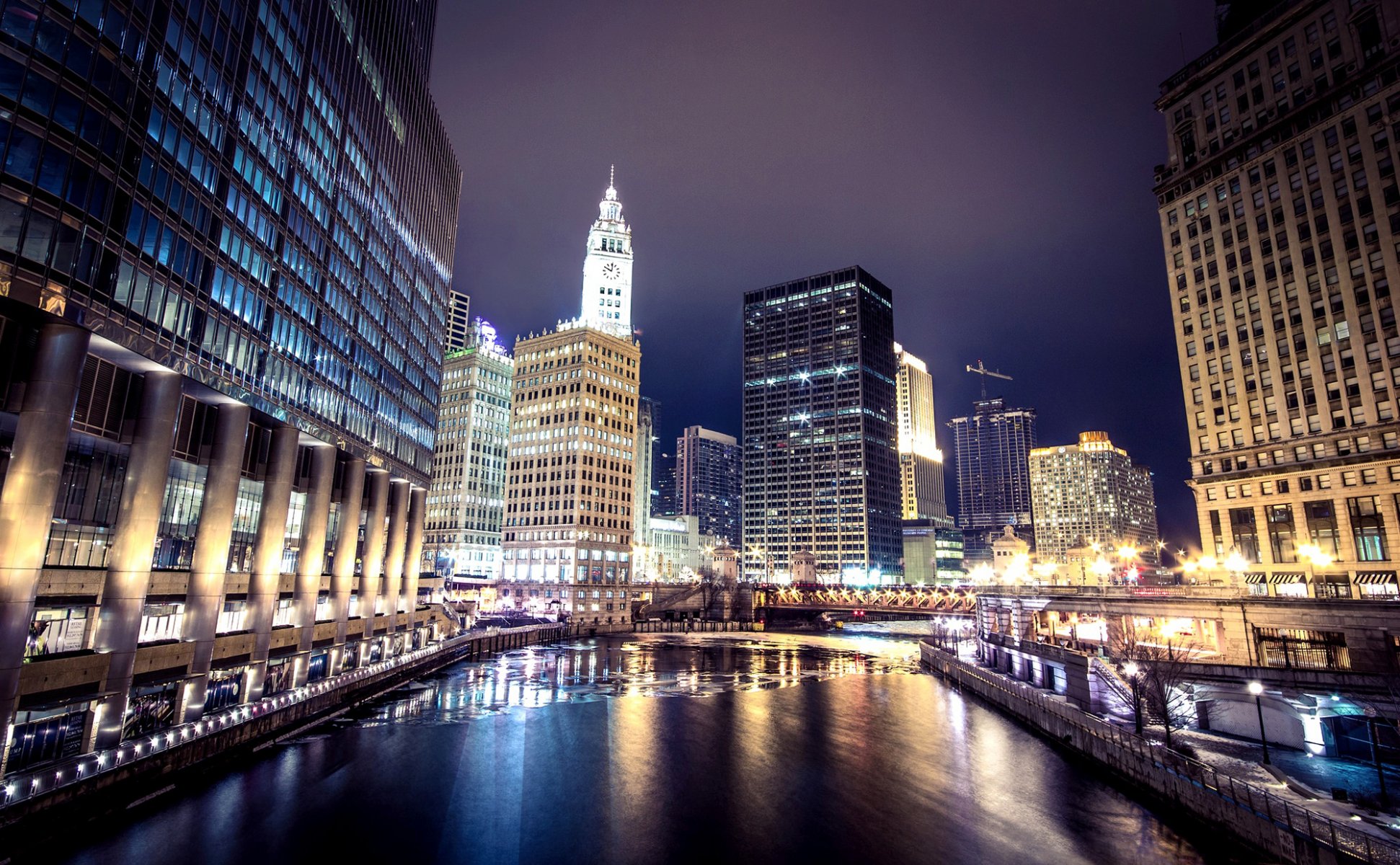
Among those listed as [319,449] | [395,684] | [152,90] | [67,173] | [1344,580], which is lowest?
[395,684]

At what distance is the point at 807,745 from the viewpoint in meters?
50.0

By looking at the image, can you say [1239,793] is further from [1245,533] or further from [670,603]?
[670,603]

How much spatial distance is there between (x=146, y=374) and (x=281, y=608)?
32.4 m

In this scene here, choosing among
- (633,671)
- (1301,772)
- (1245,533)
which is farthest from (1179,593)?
(633,671)

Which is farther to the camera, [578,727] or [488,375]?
[488,375]

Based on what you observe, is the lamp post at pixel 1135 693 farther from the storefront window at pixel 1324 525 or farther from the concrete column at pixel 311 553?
the concrete column at pixel 311 553

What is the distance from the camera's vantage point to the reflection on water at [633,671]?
65.0 metres

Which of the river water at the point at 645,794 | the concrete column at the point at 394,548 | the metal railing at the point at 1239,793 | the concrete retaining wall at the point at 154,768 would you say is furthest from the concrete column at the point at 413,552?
the metal railing at the point at 1239,793

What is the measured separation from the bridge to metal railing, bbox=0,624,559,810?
8394 cm

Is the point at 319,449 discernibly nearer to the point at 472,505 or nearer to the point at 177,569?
the point at 177,569

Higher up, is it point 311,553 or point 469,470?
point 469,470

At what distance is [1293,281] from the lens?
72.2 metres

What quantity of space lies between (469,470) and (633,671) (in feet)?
375

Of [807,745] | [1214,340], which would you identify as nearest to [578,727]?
[807,745]
